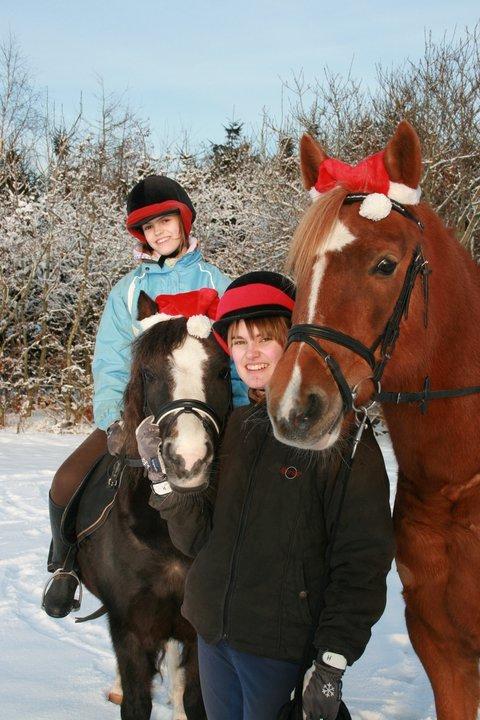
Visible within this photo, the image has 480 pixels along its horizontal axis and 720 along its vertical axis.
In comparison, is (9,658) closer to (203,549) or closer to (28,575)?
(28,575)

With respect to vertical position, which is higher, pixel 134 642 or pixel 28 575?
pixel 134 642

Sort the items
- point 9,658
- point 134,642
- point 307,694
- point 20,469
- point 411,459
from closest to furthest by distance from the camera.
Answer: point 307,694, point 411,459, point 134,642, point 9,658, point 20,469

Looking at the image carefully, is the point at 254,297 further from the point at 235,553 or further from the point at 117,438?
the point at 117,438

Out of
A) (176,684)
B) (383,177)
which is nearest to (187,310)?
(383,177)

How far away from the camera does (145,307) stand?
3141 millimetres

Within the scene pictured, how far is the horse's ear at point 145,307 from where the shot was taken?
3.13 meters

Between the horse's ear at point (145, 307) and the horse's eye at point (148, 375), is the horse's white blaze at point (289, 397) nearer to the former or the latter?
the horse's eye at point (148, 375)

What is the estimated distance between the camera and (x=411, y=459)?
7.73ft

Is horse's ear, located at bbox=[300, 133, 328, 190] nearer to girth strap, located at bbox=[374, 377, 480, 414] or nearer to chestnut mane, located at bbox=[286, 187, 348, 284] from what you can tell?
chestnut mane, located at bbox=[286, 187, 348, 284]

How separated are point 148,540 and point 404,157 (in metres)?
1.96

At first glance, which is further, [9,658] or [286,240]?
[286,240]

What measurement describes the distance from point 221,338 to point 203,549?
793mm

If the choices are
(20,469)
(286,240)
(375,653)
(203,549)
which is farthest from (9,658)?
(286,240)

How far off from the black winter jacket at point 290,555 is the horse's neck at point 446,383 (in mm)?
251
